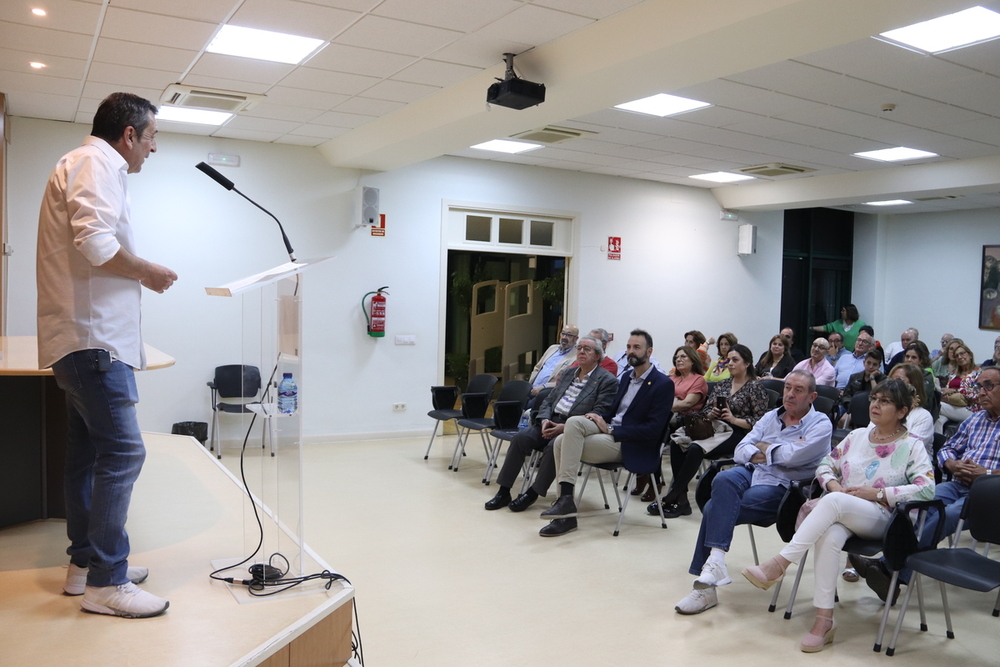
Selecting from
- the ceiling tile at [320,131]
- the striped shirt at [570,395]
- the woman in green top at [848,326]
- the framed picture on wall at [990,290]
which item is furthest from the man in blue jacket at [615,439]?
the framed picture on wall at [990,290]

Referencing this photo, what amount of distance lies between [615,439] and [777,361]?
3.91 metres

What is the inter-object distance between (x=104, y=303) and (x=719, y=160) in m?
7.52

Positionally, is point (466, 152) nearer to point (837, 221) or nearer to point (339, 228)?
point (339, 228)

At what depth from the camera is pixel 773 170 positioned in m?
9.28

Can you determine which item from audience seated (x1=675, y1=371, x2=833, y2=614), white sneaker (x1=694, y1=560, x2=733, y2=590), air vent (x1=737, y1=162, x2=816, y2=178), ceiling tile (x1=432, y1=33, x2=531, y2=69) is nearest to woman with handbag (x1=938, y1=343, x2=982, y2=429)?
audience seated (x1=675, y1=371, x2=833, y2=614)

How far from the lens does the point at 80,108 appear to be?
6590 millimetres

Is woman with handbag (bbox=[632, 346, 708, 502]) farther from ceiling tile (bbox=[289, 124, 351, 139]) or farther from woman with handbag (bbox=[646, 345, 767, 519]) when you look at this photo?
ceiling tile (bbox=[289, 124, 351, 139])

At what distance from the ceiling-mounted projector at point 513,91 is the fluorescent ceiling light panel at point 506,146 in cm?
280

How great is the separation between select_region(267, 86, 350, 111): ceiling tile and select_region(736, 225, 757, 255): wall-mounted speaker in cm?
672

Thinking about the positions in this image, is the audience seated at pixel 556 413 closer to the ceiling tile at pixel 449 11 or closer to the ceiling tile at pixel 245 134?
the ceiling tile at pixel 449 11

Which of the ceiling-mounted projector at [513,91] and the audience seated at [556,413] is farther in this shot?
the audience seated at [556,413]

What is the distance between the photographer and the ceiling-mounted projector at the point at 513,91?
16.5ft

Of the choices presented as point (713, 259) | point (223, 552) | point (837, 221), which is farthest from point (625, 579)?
point (837, 221)

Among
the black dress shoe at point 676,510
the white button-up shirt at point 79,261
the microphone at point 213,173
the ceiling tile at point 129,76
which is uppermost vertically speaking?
the ceiling tile at point 129,76
